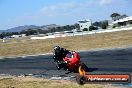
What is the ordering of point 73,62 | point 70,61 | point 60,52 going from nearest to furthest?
point 73,62 → point 70,61 → point 60,52

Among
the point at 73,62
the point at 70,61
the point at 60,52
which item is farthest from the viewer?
the point at 60,52

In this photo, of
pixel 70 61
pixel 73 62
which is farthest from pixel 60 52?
pixel 73 62

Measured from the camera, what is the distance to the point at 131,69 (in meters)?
18.2

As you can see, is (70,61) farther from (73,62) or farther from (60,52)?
(60,52)

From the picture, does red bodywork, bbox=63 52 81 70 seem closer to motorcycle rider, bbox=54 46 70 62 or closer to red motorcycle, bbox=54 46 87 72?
red motorcycle, bbox=54 46 87 72

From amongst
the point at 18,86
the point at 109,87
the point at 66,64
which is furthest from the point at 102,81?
the point at 66,64

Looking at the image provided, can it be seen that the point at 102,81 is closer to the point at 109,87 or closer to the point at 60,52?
the point at 109,87

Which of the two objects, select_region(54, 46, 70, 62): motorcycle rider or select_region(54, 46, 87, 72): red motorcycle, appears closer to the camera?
select_region(54, 46, 87, 72): red motorcycle

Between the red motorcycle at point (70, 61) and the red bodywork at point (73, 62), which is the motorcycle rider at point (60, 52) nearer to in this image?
the red motorcycle at point (70, 61)

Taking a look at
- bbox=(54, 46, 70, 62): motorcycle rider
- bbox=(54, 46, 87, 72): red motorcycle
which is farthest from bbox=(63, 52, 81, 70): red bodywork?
bbox=(54, 46, 70, 62): motorcycle rider

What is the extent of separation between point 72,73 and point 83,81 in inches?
182

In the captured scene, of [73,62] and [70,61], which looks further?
[70,61]

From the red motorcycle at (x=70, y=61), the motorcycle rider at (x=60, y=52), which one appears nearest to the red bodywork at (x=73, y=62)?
the red motorcycle at (x=70, y=61)

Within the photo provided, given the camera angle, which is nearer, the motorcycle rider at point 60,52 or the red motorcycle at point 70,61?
the red motorcycle at point 70,61
